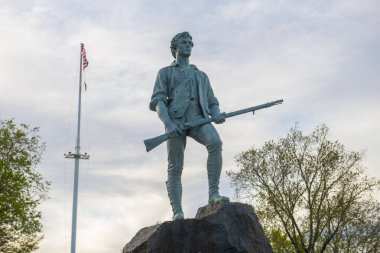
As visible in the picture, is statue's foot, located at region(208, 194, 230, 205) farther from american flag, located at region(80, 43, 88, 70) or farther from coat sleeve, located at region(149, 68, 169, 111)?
american flag, located at region(80, 43, 88, 70)

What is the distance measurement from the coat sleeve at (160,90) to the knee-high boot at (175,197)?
4.50 ft

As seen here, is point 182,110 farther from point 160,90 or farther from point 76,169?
point 76,169

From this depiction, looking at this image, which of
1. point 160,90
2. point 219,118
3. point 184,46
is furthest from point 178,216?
point 184,46

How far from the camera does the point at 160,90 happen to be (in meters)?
9.23

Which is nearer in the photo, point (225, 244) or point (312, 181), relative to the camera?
point (225, 244)

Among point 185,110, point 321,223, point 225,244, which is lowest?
point 225,244

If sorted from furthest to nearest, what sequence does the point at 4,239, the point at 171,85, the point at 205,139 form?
1. the point at 4,239
2. the point at 171,85
3. the point at 205,139

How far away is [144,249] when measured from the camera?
824cm

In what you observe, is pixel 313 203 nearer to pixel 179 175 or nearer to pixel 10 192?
pixel 10 192

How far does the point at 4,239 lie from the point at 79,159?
7.47 m

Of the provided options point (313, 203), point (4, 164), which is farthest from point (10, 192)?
point (313, 203)

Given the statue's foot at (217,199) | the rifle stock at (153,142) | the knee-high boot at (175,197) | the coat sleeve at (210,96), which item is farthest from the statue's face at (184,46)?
the statue's foot at (217,199)

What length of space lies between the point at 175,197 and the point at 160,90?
1.81 m

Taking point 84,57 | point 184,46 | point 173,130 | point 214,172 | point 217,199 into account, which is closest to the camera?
point 217,199
